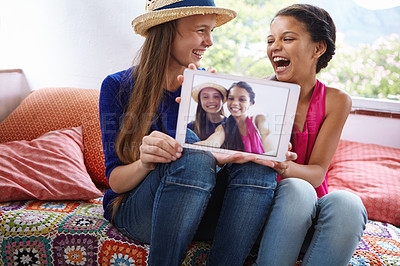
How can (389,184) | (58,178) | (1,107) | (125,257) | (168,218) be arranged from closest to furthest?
(168,218) < (125,257) < (58,178) < (389,184) < (1,107)

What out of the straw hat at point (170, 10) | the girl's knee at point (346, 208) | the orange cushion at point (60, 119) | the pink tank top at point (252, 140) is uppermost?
the straw hat at point (170, 10)

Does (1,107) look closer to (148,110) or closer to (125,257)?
(148,110)

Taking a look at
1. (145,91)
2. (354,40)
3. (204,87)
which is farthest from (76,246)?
(354,40)

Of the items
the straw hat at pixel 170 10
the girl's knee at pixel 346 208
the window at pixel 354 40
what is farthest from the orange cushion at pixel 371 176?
the straw hat at pixel 170 10

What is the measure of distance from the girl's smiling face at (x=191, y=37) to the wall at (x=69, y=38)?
2.76 feet

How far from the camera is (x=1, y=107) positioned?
1883mm

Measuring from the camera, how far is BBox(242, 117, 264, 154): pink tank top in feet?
3.18

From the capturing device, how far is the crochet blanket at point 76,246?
1085 millimetres

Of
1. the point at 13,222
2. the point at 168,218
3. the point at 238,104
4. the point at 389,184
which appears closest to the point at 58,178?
the point at 13,222

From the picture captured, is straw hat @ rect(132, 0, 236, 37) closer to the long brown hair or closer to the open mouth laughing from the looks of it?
the long brown hair

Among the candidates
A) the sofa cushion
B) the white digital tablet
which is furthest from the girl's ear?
the sofa cushion

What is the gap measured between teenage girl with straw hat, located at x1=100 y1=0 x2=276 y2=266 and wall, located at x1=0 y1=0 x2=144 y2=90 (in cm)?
79

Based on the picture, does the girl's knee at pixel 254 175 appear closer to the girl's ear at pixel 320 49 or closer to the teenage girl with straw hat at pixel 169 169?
the teenage girl with straw hat at pixel 169 169

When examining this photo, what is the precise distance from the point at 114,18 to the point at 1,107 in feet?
2.36
